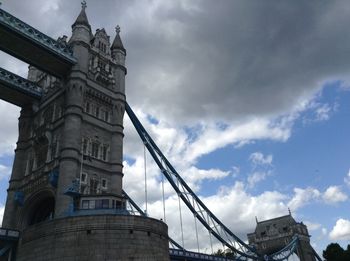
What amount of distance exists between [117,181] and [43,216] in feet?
38.0

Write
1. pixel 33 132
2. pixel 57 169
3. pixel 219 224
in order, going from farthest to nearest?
pixel 219 224, pixel 33 132, pixel 57 169

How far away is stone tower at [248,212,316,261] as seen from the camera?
104250mm

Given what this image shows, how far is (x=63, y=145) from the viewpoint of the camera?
152 feet

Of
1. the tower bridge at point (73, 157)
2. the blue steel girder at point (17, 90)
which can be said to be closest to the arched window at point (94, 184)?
the tower bridge at point (73, 157)

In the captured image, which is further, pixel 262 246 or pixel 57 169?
Answer: pixel 262 246

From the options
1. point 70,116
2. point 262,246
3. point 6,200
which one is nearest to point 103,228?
point 70,116

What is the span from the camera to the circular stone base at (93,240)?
115 ft

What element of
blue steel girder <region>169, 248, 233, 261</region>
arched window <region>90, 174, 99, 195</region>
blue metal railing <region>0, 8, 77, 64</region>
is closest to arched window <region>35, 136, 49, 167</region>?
arched window <region>90, 174, 99, 195</region>

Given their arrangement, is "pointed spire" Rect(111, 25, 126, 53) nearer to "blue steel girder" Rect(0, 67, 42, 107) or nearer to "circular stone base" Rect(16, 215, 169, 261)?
"blue steel girder" Rect(0, 67, 42, 107)

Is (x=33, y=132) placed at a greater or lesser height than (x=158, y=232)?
greater

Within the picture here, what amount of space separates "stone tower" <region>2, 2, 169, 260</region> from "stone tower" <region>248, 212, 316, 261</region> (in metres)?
68.7

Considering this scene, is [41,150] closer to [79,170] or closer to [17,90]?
[79,170]

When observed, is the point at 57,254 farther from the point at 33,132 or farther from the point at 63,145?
the point at 33,132

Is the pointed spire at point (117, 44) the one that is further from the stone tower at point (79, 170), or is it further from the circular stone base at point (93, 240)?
the circular stone base at point (93, 240)
